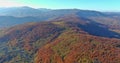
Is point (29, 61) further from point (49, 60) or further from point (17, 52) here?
point (17, 52)

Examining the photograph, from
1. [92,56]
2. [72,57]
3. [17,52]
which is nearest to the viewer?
[92,56]

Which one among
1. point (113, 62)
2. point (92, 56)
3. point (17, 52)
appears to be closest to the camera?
point (113, 62)

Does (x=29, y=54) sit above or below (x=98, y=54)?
below

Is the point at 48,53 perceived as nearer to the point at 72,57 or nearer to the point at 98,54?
the point at 72,57

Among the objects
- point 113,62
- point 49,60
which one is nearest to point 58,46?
point 49,60

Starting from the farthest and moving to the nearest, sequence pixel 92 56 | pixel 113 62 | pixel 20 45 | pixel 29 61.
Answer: pixel 20 45 → pixel 29 61 → pixel 92 56 → pixel 113 62

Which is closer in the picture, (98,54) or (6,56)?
(98,54)

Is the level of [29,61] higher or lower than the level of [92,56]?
lower

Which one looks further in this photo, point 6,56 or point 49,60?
point 6,56

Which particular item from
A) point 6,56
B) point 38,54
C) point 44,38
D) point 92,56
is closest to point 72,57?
point 92,56
